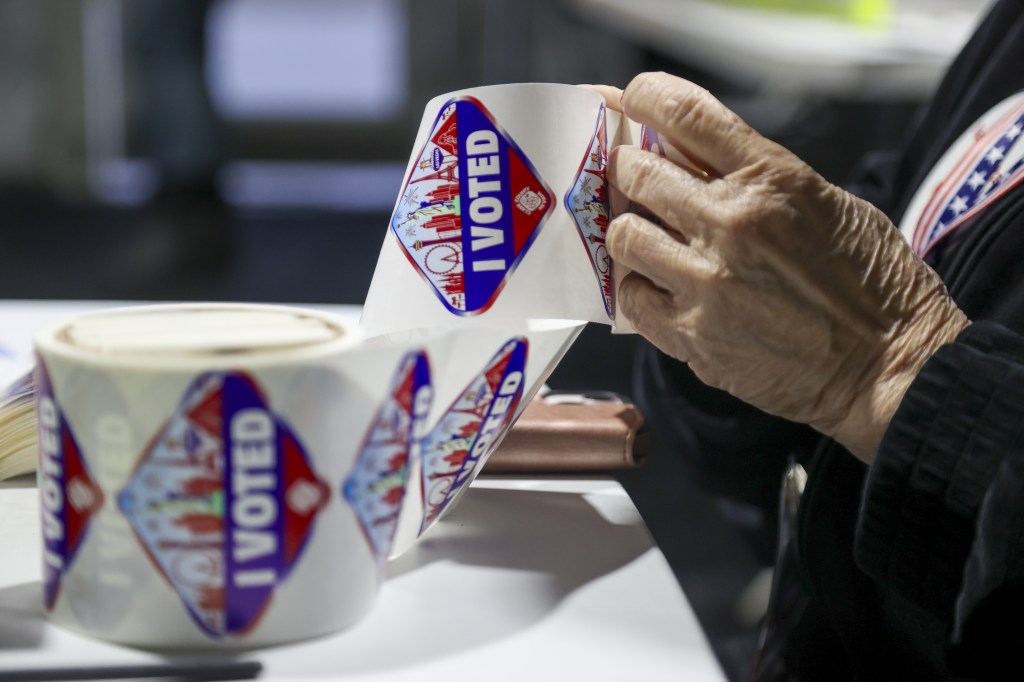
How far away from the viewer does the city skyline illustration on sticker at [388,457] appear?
468mm

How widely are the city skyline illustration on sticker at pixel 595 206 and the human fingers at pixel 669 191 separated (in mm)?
15

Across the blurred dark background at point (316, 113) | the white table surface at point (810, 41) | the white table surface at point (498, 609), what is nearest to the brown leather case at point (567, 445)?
the white table surface at point (498, 609)

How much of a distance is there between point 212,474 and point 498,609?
5.9 inches

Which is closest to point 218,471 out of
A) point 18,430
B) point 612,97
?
point 18,430

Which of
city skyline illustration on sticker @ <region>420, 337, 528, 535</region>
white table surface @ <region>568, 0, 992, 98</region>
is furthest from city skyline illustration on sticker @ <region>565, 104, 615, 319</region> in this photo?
white table surface @ <region>568, 0, 992, 98</region>

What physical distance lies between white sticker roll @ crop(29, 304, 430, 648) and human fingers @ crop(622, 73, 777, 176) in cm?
26

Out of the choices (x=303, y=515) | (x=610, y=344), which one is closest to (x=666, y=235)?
(x=303, y=515)

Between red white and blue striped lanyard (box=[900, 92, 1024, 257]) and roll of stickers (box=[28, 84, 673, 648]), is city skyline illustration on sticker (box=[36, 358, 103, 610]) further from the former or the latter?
red white and blue striped lanyard (box=[900, 92, 1024, 257])

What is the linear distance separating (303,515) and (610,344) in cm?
276

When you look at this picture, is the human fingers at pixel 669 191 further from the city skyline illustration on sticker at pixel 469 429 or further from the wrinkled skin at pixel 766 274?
the city skyline illustration on sticker at pixel 469 429

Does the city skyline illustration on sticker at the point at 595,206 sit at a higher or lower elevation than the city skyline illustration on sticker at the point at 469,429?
higher

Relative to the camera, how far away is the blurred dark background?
218 cm

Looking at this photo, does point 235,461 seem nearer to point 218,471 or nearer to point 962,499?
point 218,471

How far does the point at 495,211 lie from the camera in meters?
0.62
